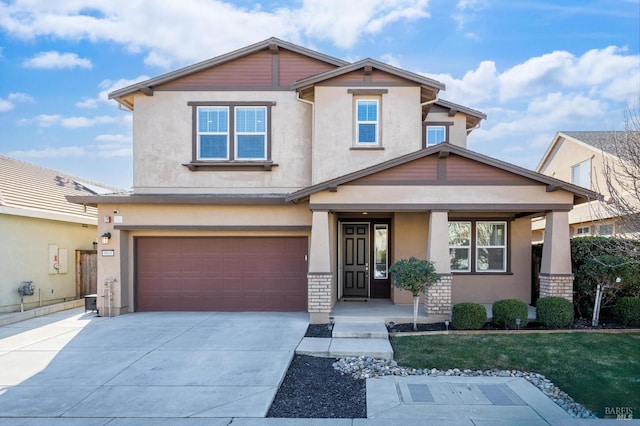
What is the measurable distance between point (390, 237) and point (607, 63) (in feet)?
26.5

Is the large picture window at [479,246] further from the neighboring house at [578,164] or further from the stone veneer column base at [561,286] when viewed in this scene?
the neighboring house at [578,164]

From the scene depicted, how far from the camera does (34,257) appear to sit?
12547 mm

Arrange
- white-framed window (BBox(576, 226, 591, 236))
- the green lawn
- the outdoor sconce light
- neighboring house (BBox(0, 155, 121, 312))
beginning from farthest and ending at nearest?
white-framed window (BBox(576, 226, 591, 236)), neighboring house (BBox(0, 155, 121, 312)), the outdoor sconce light, the green lawn

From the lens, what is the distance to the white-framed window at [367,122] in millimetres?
11750

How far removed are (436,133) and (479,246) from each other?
427 centimetres

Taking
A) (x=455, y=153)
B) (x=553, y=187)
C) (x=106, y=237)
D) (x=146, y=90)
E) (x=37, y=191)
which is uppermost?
(x=146, y=90)

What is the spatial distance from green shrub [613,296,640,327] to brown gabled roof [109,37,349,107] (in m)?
9.47

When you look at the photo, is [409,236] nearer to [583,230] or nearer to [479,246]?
[479,246]

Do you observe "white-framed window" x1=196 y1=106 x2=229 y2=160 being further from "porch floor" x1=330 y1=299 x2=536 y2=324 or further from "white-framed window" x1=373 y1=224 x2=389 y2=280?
"porch floor" x1=330 y1=299 x2=536 y2=324

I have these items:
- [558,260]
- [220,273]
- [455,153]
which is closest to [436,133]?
[455,153]

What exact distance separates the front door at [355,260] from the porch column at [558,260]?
16.4 feet

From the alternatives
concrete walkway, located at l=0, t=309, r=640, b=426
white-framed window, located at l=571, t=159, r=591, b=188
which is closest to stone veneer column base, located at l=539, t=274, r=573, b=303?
concrete walkway, located at l=0, t=309, r=640, b=426

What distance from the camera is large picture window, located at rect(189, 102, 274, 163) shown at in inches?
478

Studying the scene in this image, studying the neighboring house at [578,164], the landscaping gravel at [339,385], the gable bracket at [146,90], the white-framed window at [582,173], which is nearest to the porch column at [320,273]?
the landscaping gravel at [339,385]
